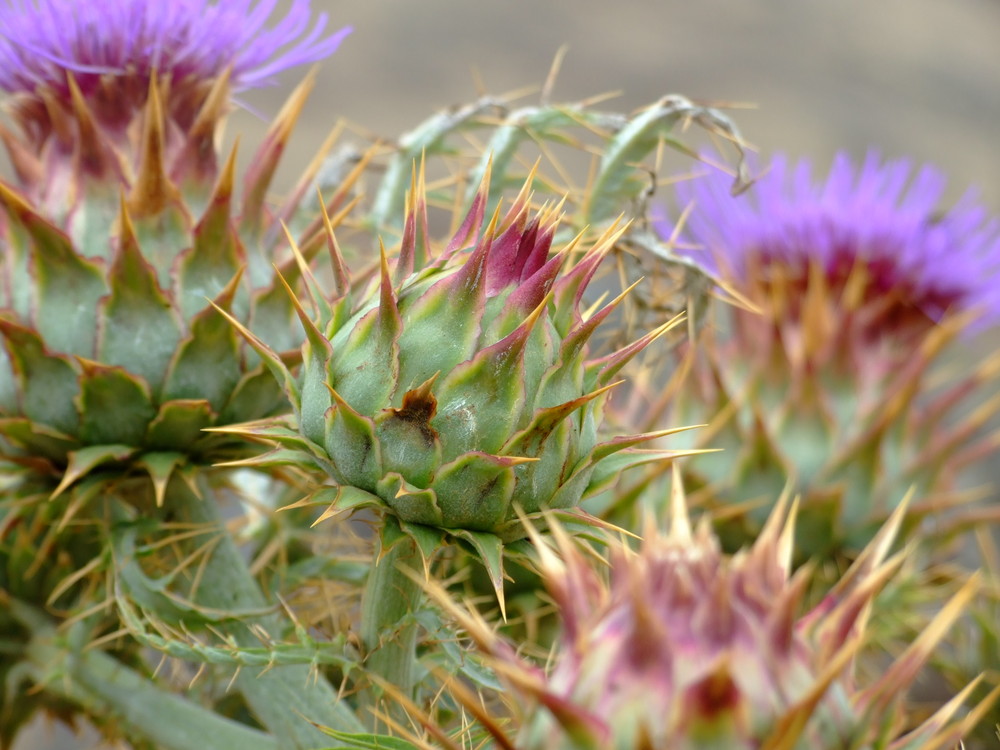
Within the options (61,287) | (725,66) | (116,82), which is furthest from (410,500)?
(725,66)

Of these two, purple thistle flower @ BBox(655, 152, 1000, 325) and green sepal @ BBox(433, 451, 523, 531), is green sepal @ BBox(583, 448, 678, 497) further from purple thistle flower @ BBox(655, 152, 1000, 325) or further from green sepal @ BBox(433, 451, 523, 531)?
purple thistle flower @ BBox(655, 152, 1000, 325)

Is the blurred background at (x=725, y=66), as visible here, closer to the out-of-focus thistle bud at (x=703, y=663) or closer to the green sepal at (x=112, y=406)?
the green sepal at (x=112, y=406)

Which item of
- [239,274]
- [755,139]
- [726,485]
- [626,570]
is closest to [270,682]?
[239,274]

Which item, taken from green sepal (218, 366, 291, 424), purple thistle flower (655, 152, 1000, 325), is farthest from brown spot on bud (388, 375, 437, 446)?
purple thistle flower (655, 152, 1000, 325)

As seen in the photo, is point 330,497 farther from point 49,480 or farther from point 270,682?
point 49,480

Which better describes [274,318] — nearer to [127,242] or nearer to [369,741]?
[127,242]

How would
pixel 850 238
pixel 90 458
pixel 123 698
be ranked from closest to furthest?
pixel 90 458, pixel 123 698, pixel 850 238

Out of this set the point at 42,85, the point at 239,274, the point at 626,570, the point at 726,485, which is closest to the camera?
the point at 626,570

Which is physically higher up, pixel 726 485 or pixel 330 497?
→ pixel 330 497
